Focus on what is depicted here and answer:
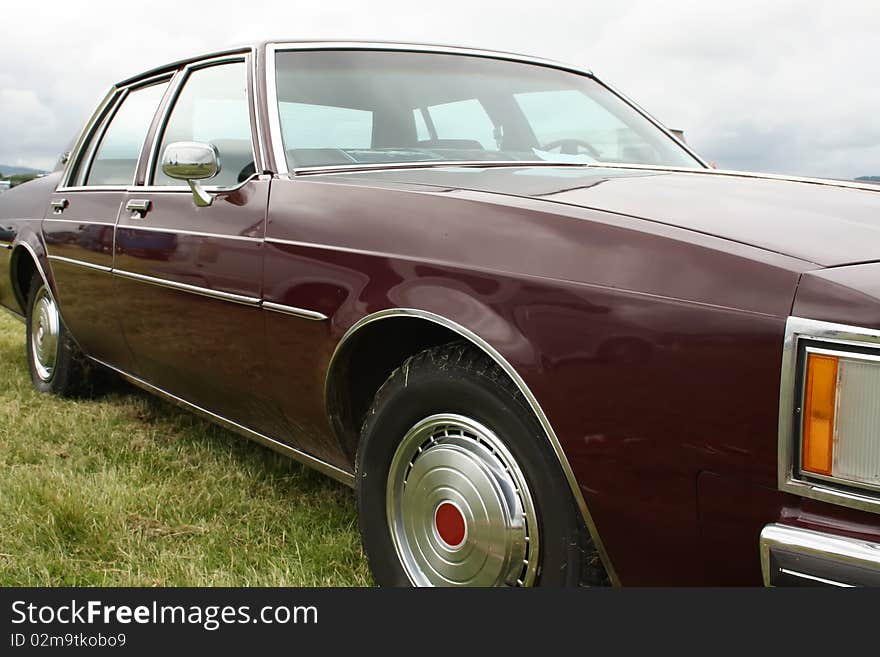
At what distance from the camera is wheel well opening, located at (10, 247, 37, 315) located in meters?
4.55

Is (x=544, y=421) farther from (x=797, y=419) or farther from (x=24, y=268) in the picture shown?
(x=24, y=268)

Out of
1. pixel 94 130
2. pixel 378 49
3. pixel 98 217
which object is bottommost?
pixel 98 217

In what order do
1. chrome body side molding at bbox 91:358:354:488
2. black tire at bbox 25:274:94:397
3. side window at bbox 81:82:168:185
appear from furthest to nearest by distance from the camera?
black tire at bbox 25:274:94:397, side window at bbox 81:82:168:185, chrome body side molding at bbox 91:358:354:488

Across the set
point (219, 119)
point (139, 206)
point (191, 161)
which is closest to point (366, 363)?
point (191, 161)

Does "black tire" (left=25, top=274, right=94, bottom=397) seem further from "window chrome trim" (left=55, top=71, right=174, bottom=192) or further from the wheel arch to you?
"window chrome trim" (left=55, top=71, right=174, bottom=192)

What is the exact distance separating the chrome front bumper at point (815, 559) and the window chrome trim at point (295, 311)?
46.3 inches

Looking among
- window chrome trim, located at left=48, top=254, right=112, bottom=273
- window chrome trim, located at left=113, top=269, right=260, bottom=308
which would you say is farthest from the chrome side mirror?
window chrome trim, located at left=48, top=254, right=112, bottom=273

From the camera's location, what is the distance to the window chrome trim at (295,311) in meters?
2.21

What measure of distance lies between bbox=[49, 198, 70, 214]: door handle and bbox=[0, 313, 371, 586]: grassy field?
3.04 ft

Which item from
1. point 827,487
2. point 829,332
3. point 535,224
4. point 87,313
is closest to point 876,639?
point 827,487

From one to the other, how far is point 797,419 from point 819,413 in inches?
1.3

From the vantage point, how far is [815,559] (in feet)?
4.48

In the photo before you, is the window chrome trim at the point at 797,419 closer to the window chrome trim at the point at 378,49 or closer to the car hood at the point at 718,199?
the car hood at the point at 718,199

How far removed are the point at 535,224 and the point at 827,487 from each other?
2.35 feet
